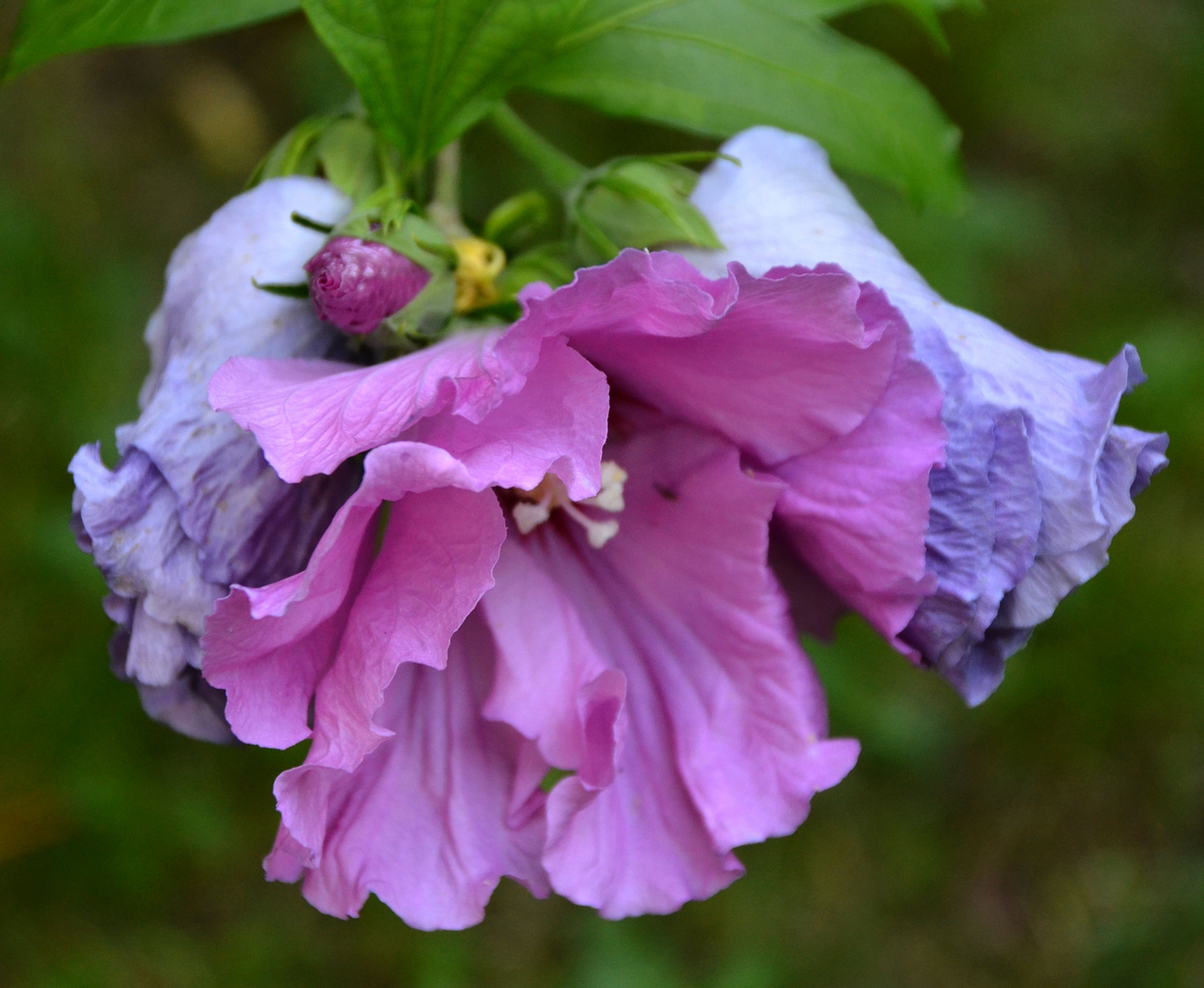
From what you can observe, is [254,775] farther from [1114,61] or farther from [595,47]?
[1114,61]

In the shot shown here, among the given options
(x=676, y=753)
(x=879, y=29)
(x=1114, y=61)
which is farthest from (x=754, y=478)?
(x=1114, y=61)

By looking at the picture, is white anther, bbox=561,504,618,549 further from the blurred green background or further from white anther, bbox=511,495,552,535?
the blurred green background

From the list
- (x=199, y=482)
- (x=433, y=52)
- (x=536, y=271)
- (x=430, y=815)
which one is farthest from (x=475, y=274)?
(x=430, y=815)

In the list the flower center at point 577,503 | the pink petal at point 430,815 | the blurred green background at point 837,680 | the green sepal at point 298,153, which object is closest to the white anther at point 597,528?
the flower center at point 577,503

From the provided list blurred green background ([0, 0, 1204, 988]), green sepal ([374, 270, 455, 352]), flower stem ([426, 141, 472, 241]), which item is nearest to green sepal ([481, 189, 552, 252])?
flower stem ([426, 141, 472, 241])

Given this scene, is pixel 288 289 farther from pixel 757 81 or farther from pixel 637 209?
pixel 757 81

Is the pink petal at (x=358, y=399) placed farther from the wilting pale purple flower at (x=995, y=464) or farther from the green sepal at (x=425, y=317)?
the wilting pale purple flower at (x=995, y=464)
